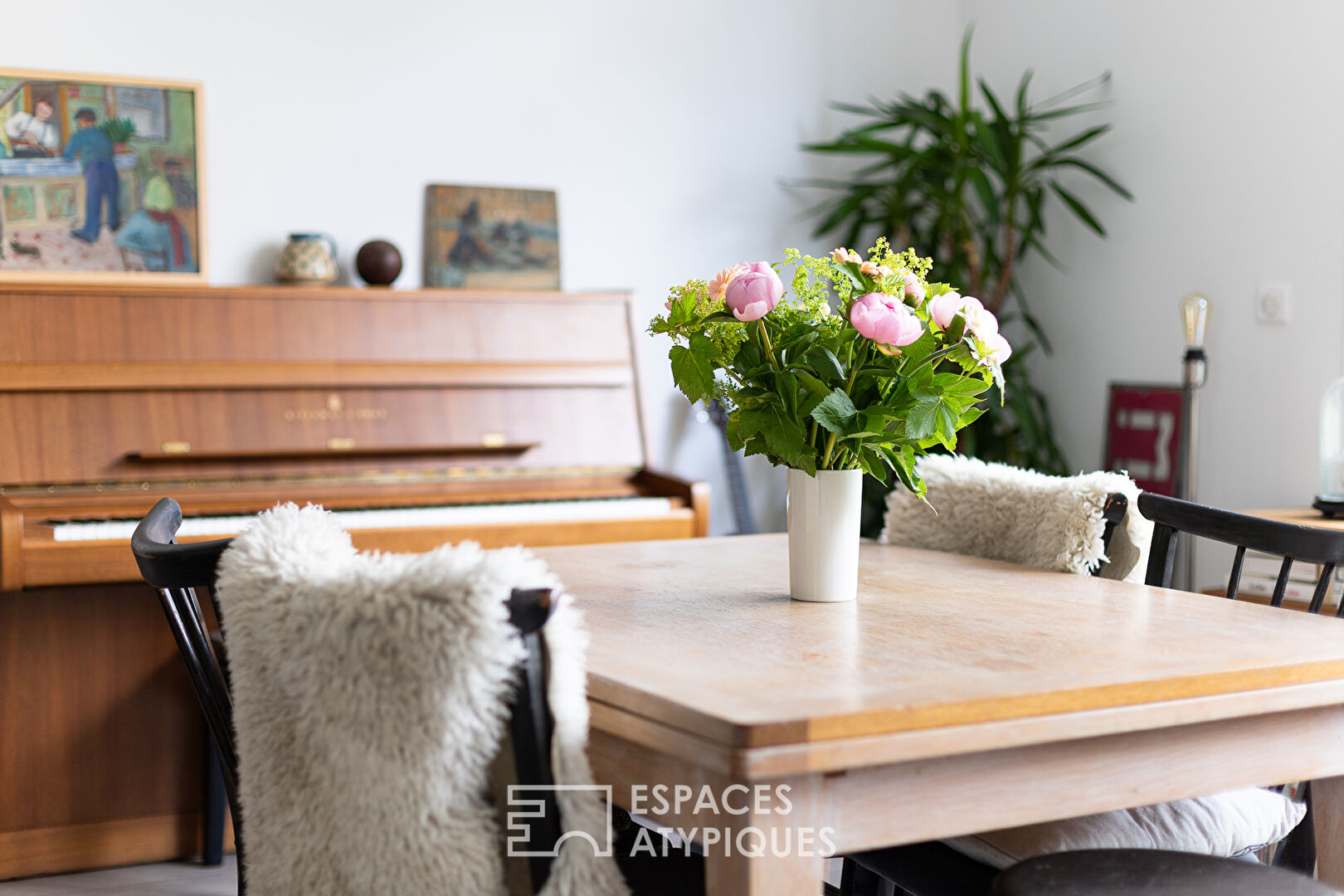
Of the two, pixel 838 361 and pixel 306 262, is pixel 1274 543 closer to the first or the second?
pixel 838 361

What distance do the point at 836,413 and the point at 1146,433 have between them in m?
2.46

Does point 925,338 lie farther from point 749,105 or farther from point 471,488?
point 749,105

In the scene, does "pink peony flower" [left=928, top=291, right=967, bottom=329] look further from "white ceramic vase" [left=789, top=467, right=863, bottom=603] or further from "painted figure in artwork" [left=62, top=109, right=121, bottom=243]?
"painted figure in artwork" [left=62, top=109, right=121, bottom=243]

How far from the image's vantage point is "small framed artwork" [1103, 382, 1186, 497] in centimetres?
351

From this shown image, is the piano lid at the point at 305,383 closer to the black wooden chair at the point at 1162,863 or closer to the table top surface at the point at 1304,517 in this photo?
the table top surface at the point at 1304,517

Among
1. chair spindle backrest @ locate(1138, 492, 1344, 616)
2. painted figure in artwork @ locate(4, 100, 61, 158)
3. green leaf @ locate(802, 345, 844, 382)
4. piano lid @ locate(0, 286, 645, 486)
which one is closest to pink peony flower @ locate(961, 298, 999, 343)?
green leaf @ locate(802, 345, 844, 382)

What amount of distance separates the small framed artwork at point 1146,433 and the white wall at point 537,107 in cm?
112

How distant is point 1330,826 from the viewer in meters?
1.49

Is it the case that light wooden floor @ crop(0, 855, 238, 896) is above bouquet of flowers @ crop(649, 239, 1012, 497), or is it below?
below

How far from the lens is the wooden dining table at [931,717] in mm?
1047

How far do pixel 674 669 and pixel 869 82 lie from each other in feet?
11.3

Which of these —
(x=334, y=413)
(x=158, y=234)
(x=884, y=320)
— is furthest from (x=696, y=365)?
(x=158, y=234)

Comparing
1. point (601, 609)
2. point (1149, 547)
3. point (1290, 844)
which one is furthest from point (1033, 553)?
point (601, 609)

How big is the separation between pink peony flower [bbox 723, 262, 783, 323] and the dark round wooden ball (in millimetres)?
2026
